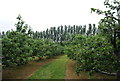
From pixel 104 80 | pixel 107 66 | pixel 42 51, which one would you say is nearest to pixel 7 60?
pixel 107 66

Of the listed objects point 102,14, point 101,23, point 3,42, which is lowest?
point 3,42

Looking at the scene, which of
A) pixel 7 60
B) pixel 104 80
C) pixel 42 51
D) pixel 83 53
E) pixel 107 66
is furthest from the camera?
pixel 42 51

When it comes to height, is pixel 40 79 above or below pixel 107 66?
below

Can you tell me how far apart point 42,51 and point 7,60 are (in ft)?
66.9

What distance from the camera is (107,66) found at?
10328 millimetres

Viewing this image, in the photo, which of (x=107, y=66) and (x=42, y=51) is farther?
(x=42, y=51)

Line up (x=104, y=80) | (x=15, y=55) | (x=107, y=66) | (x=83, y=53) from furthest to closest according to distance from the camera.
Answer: (x=104, y=80), (x=15, y=55), (x=83, y=53), (x=107, y=66)

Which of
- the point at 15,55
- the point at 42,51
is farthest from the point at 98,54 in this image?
the point at 42,51

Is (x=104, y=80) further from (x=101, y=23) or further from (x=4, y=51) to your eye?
(x=4, y=51)

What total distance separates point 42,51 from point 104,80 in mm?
20510

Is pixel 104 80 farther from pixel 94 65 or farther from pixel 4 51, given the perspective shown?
pixel 4 51

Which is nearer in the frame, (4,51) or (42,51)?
(4,51)

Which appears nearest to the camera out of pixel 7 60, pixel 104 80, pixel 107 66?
pixel 107 66

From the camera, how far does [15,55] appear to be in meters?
14.8
